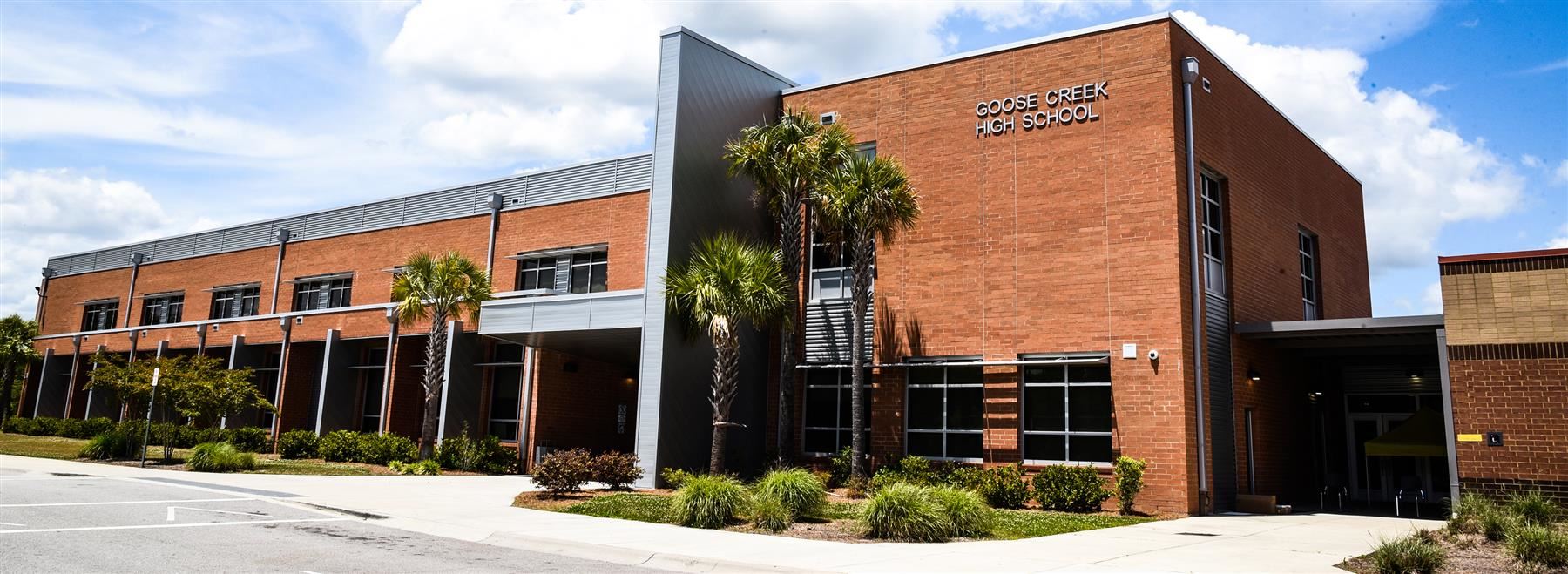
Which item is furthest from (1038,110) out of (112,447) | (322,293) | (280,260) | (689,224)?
(280,260)

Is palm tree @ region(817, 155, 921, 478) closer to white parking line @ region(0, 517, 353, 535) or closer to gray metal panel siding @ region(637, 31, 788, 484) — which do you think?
gray metal panel siding @ region(637, 31, 788, 484)

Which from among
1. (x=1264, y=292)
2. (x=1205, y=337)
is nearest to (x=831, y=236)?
(x=1205, y=337)

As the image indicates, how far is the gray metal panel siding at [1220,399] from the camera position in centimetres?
2042

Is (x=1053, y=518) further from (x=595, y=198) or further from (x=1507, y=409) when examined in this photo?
(x=595, y=198)

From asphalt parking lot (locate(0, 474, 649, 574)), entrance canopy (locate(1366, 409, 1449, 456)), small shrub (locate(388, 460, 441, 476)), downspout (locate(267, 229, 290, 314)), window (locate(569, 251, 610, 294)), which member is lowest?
asphalt parking lot (locate(0, 474, 649, 574))

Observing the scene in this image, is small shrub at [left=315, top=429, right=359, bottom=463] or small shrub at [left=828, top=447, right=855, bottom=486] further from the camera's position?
small shrub at [left=315, top=429, right=359, bottom=463]

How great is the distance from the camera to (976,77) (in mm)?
22766

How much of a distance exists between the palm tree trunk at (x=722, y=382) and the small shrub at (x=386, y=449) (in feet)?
35.0

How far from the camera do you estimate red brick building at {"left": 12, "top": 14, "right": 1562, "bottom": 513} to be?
2006 centimetres

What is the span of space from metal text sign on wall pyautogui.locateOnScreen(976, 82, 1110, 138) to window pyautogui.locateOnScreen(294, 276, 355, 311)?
24924 millimetres

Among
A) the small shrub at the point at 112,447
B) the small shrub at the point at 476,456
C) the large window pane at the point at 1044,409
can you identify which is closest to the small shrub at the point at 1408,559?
the large window pane at the point at 1044,409

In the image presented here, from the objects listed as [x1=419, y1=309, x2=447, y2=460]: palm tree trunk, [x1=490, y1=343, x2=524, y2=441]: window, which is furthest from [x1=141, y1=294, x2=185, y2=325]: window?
[x1=490, y1=343, x2=524, y2=441]: window

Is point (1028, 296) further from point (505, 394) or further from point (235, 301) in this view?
point (235, 301)

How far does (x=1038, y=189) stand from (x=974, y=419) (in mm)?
5160
